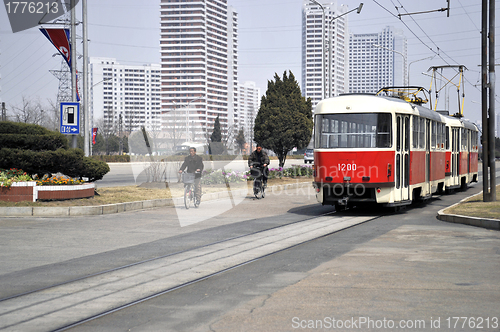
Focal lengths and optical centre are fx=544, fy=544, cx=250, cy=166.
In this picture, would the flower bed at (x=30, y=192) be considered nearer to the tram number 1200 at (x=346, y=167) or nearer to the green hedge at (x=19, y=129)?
the green hedge at (x=19, y=129)

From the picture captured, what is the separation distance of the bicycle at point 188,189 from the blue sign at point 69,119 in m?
3.47

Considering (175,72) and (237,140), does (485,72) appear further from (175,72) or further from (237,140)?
(175,72)

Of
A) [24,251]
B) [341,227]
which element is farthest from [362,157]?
[24,251]

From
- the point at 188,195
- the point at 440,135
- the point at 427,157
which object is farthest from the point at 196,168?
the point at 440,135

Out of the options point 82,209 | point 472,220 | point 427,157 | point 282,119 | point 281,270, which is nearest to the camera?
point 281,270

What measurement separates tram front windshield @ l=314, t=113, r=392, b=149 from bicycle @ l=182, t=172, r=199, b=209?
4.23 m

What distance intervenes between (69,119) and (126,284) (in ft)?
33.7

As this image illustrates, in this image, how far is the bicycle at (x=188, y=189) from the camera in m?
16.9

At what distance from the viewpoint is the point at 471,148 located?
2706cm

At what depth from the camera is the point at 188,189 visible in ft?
56.2

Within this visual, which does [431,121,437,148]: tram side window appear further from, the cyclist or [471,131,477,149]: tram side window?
[471,131,477,149]: tram side window

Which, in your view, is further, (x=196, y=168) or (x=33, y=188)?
(x=196, y=168)

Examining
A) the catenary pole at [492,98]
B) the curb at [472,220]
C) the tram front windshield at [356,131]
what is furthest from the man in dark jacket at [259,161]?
the curb at [472,220]

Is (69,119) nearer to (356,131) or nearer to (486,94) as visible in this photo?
(356,131)
